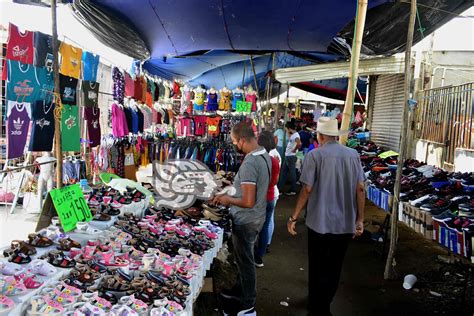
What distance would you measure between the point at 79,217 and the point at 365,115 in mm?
10109

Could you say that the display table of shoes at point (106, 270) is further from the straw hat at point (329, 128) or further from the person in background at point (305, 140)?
the person in background at point (305, 140)

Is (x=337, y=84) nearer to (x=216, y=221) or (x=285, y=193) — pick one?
(x=285, y=193)

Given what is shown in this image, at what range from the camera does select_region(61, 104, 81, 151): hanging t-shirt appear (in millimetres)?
4750

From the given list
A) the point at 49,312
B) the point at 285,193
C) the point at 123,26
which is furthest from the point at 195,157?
the point at 49,312

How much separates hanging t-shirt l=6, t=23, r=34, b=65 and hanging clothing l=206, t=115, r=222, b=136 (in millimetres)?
6624

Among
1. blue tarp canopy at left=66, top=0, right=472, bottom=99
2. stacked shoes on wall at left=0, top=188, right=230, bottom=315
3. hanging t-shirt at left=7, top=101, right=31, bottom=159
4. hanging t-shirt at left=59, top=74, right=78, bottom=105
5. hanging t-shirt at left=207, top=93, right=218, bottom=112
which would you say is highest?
blue tarp canopy at left=66, top=0, right=472, bottom=99

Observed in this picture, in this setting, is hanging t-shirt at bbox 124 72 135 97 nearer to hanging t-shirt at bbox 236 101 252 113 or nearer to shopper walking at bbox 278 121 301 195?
hanging t-shirt at bbox 236 101 252 113

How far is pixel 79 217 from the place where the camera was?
11.1 ft

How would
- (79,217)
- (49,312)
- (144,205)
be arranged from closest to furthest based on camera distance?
1. (49,312)
2. (79,217)
3. (144,205)

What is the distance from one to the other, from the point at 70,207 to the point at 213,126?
723 centimetres

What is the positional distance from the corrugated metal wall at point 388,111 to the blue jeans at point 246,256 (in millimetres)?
6332

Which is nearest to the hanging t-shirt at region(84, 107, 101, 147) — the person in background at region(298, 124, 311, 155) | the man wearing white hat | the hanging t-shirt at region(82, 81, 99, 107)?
the hanging t-shirt at region(82, 81, 99, 107)

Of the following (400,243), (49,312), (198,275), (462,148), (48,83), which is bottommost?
(400,243)

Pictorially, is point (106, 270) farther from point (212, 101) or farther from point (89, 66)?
point (212, 101)
